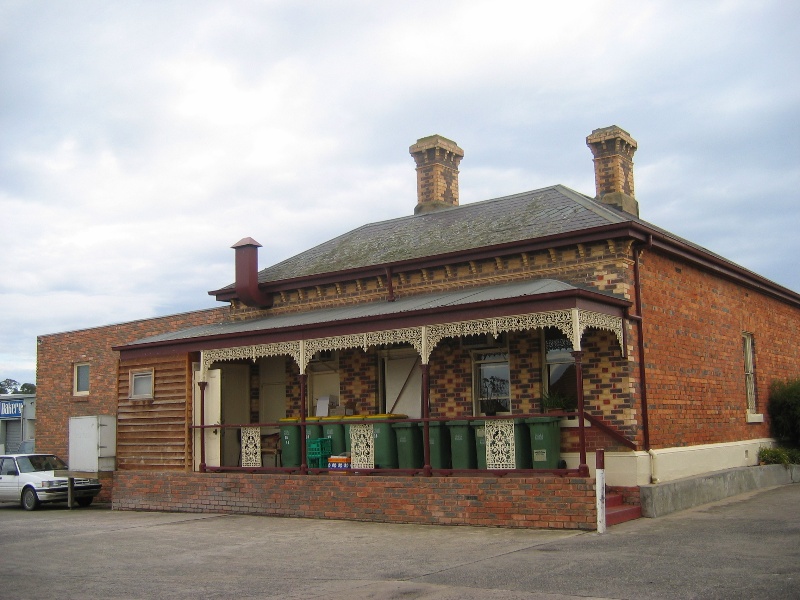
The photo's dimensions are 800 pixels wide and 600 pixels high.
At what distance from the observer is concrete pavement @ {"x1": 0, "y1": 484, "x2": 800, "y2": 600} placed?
7.96 metres

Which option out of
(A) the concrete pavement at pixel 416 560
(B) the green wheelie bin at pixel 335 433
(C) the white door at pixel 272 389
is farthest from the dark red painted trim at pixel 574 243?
(A) the concrete pavement at pixel 416 560

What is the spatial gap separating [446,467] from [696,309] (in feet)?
18.0

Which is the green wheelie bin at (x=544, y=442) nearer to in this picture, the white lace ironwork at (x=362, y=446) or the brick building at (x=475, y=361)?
the brick building at (x=475, y=361)

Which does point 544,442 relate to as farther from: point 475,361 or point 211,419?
point 211,419

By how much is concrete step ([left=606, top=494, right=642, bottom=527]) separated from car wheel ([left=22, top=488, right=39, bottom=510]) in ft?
41.7

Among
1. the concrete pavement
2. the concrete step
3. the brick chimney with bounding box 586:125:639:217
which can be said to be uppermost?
the brick chimney with bounding box 586:125:639:217

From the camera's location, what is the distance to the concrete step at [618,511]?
11820mm

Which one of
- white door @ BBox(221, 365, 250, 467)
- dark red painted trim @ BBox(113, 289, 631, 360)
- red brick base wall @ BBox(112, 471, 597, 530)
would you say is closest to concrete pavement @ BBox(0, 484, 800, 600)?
red brick base wall @ BBox(112, 471, 597, 530)

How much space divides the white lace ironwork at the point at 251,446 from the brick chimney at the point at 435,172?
673 centimetres

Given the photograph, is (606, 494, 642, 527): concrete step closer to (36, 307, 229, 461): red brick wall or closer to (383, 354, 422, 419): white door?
(383, 354, 422, 419): white door

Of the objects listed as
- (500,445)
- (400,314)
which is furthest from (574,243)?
(500,445)

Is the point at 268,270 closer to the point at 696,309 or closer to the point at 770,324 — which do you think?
the point at 696,309

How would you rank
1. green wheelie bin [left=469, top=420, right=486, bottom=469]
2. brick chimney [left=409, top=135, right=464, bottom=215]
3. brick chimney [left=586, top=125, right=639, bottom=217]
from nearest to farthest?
1. green wheelie bin [left=469, top=420, right=486, bottom=469]
2. brick chimney [left=586, top=125, right=639, bottom=217]
3. brick chimney [left=409, top=135, right=464, bottom=215]

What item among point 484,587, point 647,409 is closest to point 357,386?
point 647,409
